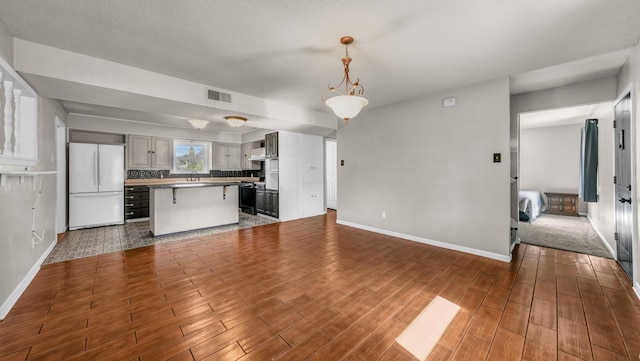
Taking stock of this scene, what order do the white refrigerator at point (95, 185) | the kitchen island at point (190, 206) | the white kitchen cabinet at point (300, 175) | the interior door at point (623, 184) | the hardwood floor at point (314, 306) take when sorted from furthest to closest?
the white kitchen cabinet at point (300, 175), the white refrigerator at point (95, 185), the kitchen island at point (190, 206), the interior door at point (623, 184), the hardwood floor at point (314, 306)

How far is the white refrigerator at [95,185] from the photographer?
507cm

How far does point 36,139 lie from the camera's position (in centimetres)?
295

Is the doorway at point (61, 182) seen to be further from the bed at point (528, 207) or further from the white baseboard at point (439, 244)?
the bed at point (528, 207)

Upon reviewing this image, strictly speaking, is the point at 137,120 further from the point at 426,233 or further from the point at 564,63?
the point at 564,63

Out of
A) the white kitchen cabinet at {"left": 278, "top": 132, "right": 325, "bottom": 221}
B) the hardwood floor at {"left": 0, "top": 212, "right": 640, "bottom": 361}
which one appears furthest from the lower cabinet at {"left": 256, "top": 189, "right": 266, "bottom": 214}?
the hardwood floor at {"left": 0, "top": 212, "right": 640, "bottom": 361}

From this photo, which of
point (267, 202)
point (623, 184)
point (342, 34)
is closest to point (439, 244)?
point (623, 184)

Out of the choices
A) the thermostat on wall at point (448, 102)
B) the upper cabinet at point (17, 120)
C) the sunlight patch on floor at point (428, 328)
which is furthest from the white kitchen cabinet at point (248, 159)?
the sunlight patch on floor at point (428, 328)

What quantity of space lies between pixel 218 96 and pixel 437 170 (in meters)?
3.77

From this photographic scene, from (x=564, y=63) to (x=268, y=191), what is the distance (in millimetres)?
5848

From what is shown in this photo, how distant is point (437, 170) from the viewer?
404 cm

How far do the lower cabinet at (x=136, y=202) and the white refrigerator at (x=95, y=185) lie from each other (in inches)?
9.8

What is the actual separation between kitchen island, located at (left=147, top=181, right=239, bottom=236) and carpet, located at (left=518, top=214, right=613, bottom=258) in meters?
5.82

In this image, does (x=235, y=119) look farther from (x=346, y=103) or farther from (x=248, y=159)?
(x=248, y=159)

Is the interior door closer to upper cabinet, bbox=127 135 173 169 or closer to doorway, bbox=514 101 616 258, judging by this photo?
doorway, bbox=514 101 616 258
